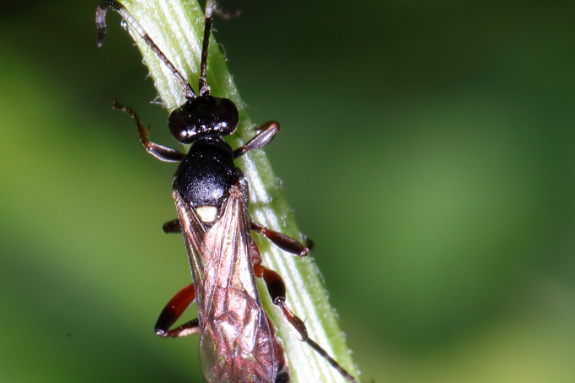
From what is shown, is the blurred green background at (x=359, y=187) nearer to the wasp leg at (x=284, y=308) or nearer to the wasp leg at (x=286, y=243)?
the wasp leg at (x=284, y=308)

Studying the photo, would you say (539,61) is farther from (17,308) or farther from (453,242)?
(17,308)

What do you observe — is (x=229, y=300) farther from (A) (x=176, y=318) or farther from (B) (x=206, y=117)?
(B) (x=206, y=117)

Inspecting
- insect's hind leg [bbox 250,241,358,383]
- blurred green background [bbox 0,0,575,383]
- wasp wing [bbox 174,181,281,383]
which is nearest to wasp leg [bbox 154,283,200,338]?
wasp wing [bbox 174,181,281,383]

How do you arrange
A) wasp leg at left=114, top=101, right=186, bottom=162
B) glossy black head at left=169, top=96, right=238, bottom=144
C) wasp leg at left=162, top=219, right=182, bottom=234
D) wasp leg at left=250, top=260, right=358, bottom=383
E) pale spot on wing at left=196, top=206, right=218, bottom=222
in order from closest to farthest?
wasp leg at left=250, top=260, right=358, bottom=383, glossy black head at left=169, top=96, right=238, bottom=144, pale spot on wing at left=196, top=206, right=218, bottom=222, wasp leg at left=114, top=101, right=186, bottom=162, wasp leg at left=162, top=219, right=182, bottom=234

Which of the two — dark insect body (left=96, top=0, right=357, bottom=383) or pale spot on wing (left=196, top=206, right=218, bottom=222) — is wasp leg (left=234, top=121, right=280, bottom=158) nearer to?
dark insect body (left=96, top=0, right=357, bottom=383)

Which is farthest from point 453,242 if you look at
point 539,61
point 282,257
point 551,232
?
point 282,257

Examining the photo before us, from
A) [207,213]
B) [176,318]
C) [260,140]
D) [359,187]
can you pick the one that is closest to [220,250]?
[207,213]
